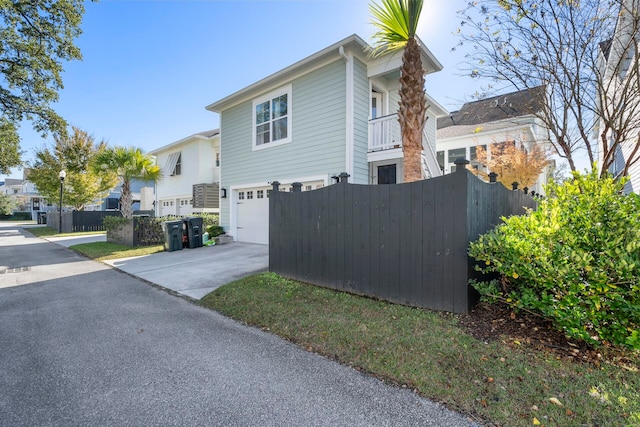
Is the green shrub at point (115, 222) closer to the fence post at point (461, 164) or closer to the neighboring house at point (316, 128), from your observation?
the neighboring house at point (316, 128)

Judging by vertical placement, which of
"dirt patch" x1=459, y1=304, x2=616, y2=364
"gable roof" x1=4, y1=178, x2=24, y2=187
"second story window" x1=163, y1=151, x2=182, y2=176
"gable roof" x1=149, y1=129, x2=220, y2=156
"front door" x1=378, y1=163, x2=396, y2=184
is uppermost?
"gable roof" x1=4, y1=178, x2=24, y2=187

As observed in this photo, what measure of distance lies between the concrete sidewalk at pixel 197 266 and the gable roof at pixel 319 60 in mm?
5455

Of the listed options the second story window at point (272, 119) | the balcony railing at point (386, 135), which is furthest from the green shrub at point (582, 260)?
the second story window at point (272, 119)

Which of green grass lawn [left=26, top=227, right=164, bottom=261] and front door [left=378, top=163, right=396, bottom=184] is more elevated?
front door [left=378, top=163, right=396, bottom=184]

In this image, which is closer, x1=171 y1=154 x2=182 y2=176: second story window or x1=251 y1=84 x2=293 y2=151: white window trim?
x1=251 y1=84 x2=293 y2=151: white window trim

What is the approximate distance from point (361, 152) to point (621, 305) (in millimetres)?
6667

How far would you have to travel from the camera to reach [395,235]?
4.44 meters

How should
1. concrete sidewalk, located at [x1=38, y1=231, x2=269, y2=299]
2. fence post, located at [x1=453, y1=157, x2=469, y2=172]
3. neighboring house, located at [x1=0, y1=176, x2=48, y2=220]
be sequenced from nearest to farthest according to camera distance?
fence post, located at [x1=453, y1=157, x2=469, y2=172] < concrete sidewalk, located at [x1=38, y1=231, x2=269, y2=299] < neighboring house, located at [x1=0, y1=176, x2=48, y2=220]

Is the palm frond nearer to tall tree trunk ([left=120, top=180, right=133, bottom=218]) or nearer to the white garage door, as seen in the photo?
the white garage door

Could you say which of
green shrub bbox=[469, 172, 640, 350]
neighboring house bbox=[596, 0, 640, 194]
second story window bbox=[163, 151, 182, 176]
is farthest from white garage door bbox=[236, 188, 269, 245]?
neighboring house bbox=[596, 0, 640, 194]

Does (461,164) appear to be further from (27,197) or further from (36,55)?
(27,197)

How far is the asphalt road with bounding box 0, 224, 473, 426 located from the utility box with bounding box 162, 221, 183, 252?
5.59 meters

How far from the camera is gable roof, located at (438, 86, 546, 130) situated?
6117 millimetres

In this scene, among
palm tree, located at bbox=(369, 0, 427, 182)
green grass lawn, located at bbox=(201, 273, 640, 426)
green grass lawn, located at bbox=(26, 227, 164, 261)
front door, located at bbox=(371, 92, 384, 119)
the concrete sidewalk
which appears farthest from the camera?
front door, located at bbox=(371, 92, 384, 119)
